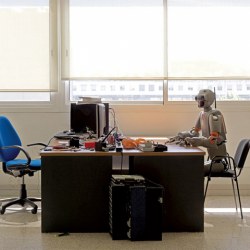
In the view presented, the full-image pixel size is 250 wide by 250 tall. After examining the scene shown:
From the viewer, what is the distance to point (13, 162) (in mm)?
5113

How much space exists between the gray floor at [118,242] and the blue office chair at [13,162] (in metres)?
0.31

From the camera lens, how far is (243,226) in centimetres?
457

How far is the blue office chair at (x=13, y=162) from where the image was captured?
5.02 meters

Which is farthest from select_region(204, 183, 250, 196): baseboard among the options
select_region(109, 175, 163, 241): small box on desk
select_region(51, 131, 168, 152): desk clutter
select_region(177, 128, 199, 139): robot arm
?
select_region(109, 175, 163, 241): small box on desk

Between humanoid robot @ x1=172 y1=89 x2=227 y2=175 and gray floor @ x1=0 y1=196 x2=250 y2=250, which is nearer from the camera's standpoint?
gray floor @ x1=0 y1=196 x2=250 y2=250

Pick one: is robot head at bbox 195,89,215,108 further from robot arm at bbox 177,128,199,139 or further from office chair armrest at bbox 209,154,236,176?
office chair armrest at bbox 209,154,236,176

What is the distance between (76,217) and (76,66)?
2.23 metres

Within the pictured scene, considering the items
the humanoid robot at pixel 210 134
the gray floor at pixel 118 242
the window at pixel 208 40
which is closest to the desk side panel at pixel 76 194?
the gray floor at pixel 118 242

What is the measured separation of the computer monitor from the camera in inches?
198

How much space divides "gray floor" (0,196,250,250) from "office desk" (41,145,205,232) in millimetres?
121

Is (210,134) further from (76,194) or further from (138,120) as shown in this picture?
(76,194)

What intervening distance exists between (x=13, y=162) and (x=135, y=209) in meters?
1.71

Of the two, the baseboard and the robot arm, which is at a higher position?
the robot arm

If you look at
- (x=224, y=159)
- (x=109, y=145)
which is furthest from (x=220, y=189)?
(x=109, y=145)
